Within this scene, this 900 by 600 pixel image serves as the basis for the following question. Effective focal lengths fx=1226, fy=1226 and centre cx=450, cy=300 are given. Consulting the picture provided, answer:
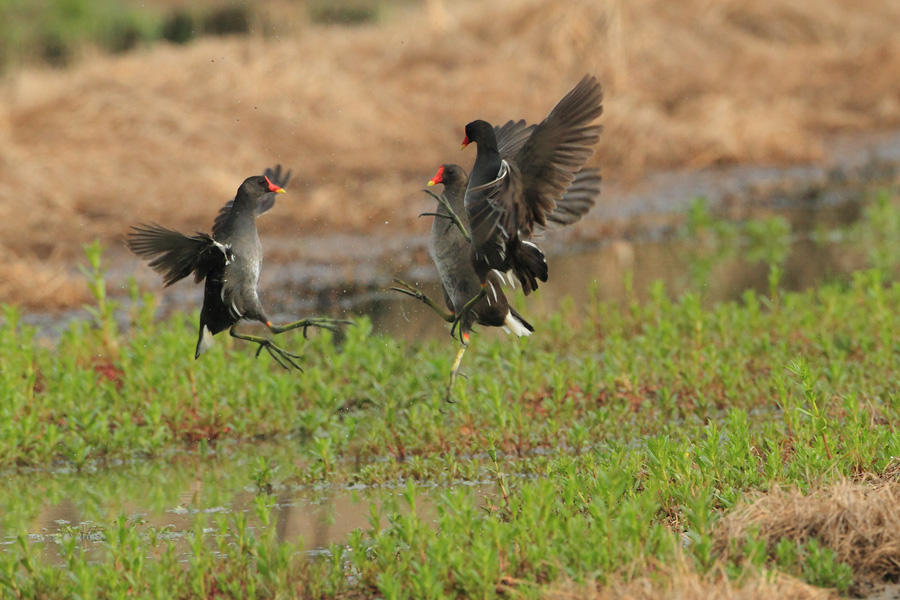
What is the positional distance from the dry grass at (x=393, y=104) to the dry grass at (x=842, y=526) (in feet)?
25.5

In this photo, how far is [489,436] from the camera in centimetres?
548

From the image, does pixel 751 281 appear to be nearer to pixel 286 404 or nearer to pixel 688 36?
pixel 286 404

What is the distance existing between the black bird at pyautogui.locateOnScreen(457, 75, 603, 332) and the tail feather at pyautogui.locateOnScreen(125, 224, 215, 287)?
1.02 meters

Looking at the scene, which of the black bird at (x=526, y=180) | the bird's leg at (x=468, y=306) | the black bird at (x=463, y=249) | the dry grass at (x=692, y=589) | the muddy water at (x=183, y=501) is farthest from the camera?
the muddy water at (x=183, y=501)

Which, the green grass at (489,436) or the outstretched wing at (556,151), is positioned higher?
the outstretched wing at (556,151)

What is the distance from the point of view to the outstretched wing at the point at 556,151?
429 cm

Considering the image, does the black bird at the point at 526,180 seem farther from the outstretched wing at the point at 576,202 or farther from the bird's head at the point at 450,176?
the outstretched wing at the point at 576,202

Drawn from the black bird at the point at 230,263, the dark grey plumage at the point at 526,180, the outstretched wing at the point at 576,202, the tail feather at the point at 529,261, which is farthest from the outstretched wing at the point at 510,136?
the black bird at the point at 230,263

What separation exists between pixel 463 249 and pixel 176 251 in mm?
1090

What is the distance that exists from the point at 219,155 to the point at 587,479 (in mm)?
10984

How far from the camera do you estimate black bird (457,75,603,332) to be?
4273 mm

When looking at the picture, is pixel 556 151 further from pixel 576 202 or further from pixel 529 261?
pixel 576 202

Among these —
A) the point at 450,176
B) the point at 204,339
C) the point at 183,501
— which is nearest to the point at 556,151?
the point at 450,176

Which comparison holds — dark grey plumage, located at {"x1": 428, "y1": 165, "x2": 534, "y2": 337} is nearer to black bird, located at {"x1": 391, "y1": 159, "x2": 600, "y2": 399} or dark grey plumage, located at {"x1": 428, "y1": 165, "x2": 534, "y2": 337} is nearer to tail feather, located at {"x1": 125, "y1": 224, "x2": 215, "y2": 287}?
black bird, located at {"x1": 391, "y1": 159, "x2": 600, "y2": 399}
